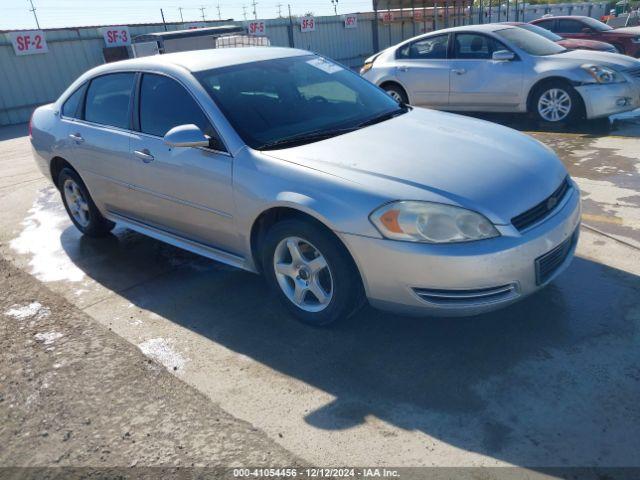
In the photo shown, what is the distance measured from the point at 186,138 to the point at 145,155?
2.38 feet

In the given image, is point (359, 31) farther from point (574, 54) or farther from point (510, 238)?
point (510, 238)

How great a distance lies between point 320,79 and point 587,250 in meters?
2.37

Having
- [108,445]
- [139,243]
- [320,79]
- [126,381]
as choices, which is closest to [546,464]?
[108,445]

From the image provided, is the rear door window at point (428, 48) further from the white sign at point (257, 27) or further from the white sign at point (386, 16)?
the white sign at point (386, 16)

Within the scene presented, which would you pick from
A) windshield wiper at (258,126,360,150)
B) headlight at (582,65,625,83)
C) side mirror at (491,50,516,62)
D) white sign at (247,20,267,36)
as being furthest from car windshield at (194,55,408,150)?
white sign at (247,20,267,36)

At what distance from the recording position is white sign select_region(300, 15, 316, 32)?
20469mm

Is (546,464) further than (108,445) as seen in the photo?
No

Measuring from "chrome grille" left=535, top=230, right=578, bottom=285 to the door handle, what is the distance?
2648mm

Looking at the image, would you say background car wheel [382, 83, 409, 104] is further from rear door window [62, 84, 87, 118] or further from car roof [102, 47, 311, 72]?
rear door window [62, 84, 87, 118]

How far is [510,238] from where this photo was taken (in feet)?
9.26

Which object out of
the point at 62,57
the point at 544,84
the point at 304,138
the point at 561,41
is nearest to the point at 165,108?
the point at 304,138

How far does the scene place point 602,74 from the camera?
24.2 feet

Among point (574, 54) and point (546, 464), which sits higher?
point (574, 54)

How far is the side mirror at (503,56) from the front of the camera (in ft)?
25.8
